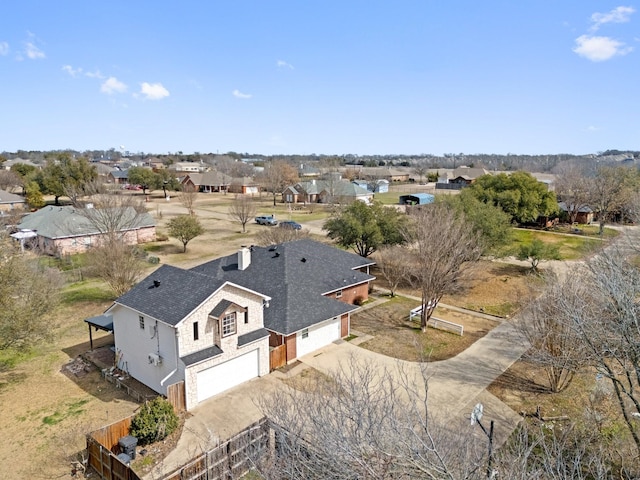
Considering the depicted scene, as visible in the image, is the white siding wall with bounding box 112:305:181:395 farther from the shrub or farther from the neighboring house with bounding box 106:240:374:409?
the shrub

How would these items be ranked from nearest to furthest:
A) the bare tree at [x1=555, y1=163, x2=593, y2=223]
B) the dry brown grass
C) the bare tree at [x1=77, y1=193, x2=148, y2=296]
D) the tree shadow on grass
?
the tree shadow on grass → the dry brown grass → the bare tree at [x1=77, y1=193, x2=148, y2=296] → the bare tree at [x1=555, y1=163, x2=593, y2=223]

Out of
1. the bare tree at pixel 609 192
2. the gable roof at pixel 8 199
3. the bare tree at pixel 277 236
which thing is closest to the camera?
the bare tree at pixel 277 236

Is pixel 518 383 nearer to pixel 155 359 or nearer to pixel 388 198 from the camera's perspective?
pixel 155 359

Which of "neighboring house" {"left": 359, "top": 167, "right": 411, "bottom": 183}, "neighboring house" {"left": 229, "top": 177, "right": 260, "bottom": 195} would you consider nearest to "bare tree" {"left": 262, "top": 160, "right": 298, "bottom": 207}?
"neighboring house" {"left": 229, "top": 177, "right": 260, "bottom": 195}

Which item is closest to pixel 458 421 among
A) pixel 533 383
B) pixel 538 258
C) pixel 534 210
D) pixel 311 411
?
pixel 533 383

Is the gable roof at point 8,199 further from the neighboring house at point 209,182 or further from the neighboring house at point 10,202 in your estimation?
the neighboring house at point 209,182

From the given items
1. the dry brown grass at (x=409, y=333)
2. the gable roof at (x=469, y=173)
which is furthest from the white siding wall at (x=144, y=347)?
the gable roof at (x=469, y=173)
